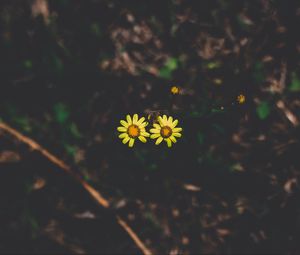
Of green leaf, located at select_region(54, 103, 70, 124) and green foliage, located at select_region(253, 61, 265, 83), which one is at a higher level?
green foliage, located at select_region(253, 61, 265, 83)

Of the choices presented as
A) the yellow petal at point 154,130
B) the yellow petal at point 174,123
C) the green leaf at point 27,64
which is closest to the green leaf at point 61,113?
the green leaf at point 27,64

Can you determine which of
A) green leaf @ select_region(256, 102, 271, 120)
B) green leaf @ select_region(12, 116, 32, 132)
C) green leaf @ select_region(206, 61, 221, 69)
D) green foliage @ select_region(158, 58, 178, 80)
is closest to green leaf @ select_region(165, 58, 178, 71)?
green foliage @ select_region(158, 58, 178, 80)

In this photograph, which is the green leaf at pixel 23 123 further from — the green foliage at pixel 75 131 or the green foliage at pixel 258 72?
the green foliage at pixel 258 72

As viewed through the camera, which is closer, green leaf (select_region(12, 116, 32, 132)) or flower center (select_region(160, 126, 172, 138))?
flower center (select_region(160, 126, 172, 138))

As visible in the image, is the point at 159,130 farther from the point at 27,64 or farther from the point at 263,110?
the point at 27,64

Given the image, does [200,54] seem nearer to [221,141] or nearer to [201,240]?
[221,141]

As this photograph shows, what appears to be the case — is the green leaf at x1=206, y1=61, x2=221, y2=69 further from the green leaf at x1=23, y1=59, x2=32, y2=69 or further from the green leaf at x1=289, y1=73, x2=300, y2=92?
the green leaf at x1=23, y1=59, x2=32, y2=69

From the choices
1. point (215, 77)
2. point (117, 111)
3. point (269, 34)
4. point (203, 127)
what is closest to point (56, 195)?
point (117, 111)
